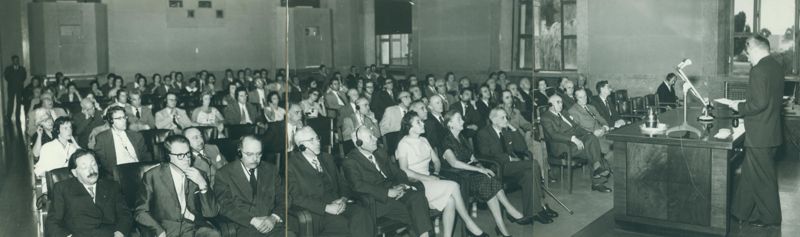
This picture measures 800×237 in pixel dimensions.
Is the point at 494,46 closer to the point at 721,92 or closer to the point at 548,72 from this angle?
the point at 548,72

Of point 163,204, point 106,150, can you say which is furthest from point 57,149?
point 163,204

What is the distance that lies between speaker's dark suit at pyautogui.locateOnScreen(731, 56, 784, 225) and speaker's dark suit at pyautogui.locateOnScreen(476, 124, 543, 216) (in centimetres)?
162

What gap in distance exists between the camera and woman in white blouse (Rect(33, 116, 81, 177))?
5.27 m

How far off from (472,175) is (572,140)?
6.14ft

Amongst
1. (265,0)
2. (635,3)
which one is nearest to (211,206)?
(635,3)

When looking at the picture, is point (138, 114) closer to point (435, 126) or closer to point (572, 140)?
point (435, 126)

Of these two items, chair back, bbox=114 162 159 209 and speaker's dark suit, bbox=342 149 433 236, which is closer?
chair back, bbox=114 162 159 209

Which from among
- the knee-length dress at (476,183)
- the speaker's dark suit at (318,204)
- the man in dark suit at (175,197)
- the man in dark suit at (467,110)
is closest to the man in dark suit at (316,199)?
the speaker's dark suit at (318,204)

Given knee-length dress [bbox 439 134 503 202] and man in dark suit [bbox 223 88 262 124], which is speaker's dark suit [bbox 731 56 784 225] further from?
man in dark suit [bbox 223 88 262 124]

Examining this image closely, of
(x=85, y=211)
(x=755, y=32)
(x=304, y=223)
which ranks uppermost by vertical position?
(x=755, y=32)

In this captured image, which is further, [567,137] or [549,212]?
[567,137]

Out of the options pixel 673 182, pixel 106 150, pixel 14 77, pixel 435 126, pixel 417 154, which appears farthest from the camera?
pixel 14 77

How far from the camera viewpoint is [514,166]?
19.9 feet

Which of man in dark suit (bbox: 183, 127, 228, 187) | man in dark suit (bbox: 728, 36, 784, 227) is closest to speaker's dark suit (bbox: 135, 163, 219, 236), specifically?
man in dark suit (bbox: 183, 127, 228, 187)
